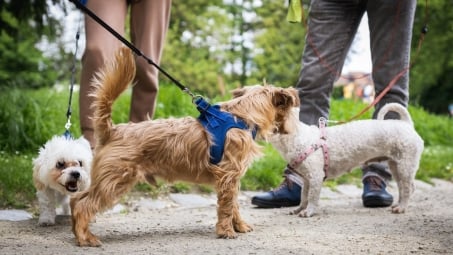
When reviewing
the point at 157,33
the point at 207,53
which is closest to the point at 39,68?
the point at 207,53

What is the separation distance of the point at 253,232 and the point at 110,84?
1.36 meters

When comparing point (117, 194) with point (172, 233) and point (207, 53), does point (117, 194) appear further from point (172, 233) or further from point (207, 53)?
point (207, 53)

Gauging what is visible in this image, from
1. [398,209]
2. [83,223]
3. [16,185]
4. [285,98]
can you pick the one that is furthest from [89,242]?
[398,209]

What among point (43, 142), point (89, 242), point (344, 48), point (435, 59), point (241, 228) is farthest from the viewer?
point (435, 59)

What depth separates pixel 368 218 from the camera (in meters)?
4.45

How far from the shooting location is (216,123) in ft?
12.1

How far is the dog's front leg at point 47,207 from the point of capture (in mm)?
4117

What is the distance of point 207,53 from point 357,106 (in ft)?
31.8

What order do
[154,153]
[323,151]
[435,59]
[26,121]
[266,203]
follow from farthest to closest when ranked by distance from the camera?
[435,59]
[26,121]
[266,203]
[323,151]
[154,153]

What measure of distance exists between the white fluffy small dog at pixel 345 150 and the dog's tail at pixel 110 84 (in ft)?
4.84

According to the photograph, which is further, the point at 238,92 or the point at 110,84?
the point at 238,92

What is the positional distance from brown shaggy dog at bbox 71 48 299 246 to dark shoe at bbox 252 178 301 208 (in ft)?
3.77

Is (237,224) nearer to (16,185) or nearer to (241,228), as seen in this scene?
(241,228)

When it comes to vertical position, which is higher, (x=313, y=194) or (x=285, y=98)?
(x=285, y=98)
